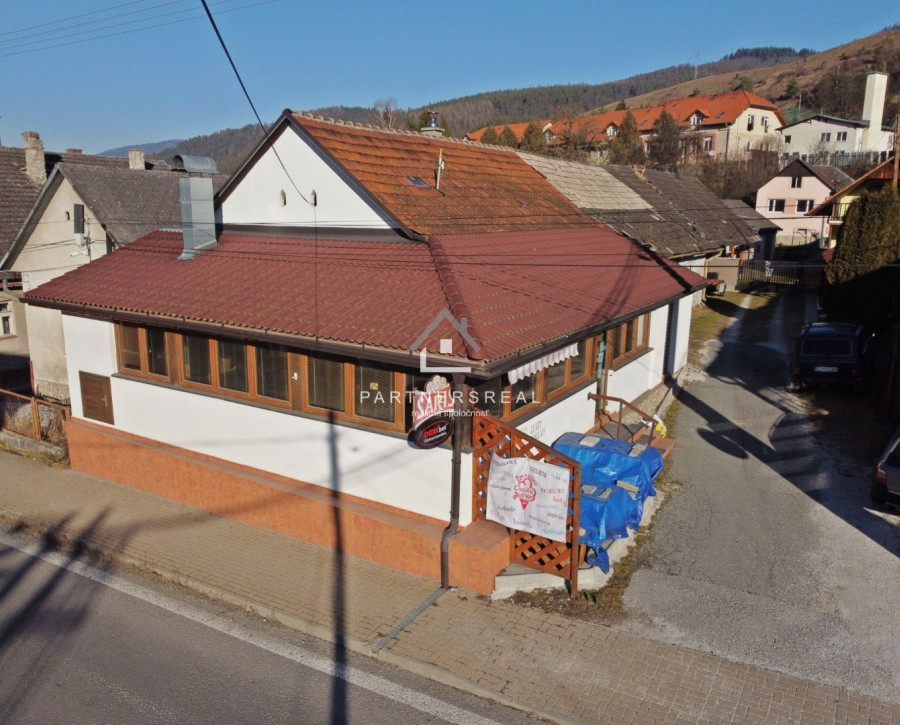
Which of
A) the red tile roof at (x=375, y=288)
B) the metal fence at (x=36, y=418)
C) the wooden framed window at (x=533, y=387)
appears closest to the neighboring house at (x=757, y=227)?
the red tile roof at (x=375, y=288)

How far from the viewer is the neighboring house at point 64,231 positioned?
697 inches

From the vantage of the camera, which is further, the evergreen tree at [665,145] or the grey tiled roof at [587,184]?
the evergreen tree at [665,145]

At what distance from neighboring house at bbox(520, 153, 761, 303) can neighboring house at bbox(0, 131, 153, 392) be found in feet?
47.0

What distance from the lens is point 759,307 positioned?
98.9 feet

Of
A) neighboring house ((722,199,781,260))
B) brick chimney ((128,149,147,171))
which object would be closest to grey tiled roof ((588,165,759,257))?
neighboring house ((722,199,781,260))

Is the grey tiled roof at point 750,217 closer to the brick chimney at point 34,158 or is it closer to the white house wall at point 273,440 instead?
the brick chimney at point 34,158

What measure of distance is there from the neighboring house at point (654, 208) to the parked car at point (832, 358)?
15.3 feet

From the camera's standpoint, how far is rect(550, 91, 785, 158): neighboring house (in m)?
77.9

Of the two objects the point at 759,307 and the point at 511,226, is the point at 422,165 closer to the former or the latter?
the point at 511,226

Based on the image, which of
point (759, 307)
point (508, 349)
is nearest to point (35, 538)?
point (508, 349)

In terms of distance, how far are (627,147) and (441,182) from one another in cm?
5682

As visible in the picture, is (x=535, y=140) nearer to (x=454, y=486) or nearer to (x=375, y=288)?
(x=375, y=288)

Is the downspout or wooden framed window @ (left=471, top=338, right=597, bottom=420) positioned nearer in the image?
the downspout

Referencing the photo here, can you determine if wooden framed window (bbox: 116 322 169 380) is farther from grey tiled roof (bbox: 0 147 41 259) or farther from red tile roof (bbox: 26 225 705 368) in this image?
grey tiled roof (bbox: 0 147 41 259)
